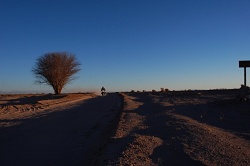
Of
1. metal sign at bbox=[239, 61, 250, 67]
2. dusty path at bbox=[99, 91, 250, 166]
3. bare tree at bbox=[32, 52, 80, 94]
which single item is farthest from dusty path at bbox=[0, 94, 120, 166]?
bare tree at bbox=[32, 52, 80, 94]

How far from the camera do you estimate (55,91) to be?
81.2 meters

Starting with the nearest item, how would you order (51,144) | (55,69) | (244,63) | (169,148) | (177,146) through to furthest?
(169,148), (177,146), (51,144), (244,63), (55,69)

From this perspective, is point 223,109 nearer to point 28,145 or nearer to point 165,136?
Answer: point 165,136

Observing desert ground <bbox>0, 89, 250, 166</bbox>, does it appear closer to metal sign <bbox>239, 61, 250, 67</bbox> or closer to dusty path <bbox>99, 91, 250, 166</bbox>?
dusty path <bbox>99, 91, 250, 166</bbox>

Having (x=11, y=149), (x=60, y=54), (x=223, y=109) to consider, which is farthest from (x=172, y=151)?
(x=60, y=54)

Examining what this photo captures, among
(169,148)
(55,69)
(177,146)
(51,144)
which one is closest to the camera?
(169,148)

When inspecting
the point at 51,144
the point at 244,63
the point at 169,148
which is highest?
the point at 244,63

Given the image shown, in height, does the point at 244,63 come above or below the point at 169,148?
above

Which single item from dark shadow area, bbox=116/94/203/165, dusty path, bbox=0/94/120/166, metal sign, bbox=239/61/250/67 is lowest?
dusty path, bbox=0/94/120/166

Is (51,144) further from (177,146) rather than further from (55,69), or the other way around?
(55,69)

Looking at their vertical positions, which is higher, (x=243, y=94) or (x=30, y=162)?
(x=243, y=94)

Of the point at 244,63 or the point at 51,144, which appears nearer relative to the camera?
the point at 51,144

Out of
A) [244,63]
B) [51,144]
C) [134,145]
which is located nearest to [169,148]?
[134,145]

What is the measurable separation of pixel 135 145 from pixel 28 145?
5128 millimetres
